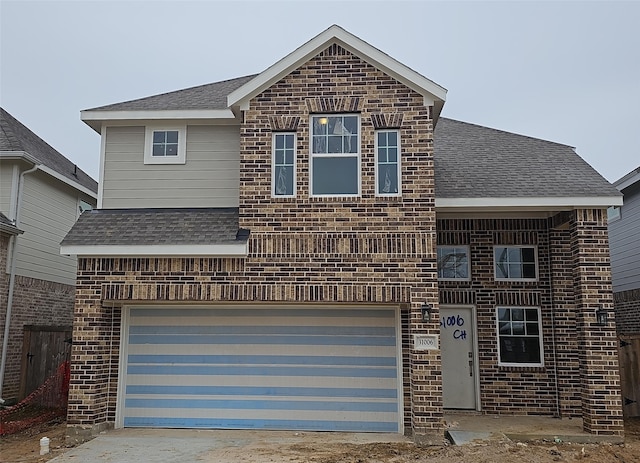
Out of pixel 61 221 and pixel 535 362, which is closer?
pixel 535 362

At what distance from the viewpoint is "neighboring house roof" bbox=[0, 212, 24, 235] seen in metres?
12.1

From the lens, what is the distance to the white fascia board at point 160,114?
10.8 meters

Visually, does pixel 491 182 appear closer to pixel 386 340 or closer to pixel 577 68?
pixel 386 340

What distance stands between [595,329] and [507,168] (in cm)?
335

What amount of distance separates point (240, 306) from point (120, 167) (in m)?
3.55

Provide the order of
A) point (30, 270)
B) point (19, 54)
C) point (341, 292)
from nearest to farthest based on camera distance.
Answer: point (341, 292)
point (30, 270)
point (19, 54)

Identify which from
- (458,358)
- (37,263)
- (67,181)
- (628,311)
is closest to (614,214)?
(628,311)

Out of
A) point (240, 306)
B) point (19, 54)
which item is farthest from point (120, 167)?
point (19, 54)

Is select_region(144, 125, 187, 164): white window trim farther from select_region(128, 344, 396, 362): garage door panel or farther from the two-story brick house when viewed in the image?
select_region(128, 344, 396, 362): garage door panel

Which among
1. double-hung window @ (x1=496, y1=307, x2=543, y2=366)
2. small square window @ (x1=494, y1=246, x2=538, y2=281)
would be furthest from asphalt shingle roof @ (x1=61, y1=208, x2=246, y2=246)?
double-hung window @ (x1=496, y1=307, x2=543, y2=366)

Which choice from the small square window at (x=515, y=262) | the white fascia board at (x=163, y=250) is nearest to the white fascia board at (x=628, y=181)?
the small square window at (x=515, y=262)

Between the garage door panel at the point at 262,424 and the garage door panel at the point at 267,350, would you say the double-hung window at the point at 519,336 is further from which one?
the garage door panel at the point at 262,424

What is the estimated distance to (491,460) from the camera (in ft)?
26.1

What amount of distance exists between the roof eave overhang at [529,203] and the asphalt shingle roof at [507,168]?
0.27 feet
